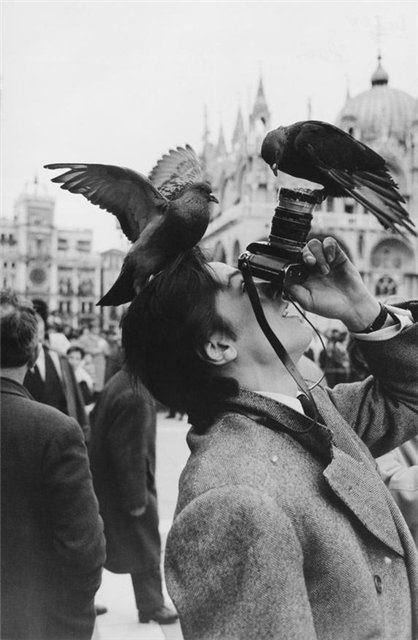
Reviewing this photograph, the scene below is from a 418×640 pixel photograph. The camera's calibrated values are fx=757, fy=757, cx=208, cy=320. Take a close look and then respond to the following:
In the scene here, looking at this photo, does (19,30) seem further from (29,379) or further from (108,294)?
(29,379)

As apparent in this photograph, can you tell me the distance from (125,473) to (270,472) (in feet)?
10.5

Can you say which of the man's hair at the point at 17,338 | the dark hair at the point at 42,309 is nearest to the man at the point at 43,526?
the man's hair at the point at 17,338

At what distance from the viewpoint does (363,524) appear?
4.59ft

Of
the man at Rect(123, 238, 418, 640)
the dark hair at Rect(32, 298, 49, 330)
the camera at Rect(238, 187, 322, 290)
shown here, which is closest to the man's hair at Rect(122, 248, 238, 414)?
the man at Rect(123, 238, 418, 640)

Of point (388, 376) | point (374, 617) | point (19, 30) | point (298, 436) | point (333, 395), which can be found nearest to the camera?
point (374, 617)

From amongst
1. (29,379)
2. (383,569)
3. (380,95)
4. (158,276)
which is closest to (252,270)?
(158,276)

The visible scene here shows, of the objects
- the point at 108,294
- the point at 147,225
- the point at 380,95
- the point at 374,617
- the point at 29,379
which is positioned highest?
the point at 380,95

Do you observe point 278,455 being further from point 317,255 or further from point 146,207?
point 146,207

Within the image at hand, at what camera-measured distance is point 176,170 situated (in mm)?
1766

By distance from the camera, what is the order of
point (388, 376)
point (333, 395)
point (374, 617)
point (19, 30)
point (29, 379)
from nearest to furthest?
point (374, 617) < point (388, 376) < point (333, 395) < point (19, 30) < point (29, 379)

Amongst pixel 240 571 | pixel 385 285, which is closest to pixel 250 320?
pixel 240 571

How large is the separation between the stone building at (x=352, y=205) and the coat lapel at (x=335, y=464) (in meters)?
35.5

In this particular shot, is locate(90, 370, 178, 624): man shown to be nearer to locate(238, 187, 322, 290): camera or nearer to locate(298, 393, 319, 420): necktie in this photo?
locate(298, 393, 319, 420): necktie

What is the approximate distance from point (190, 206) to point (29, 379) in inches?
117
